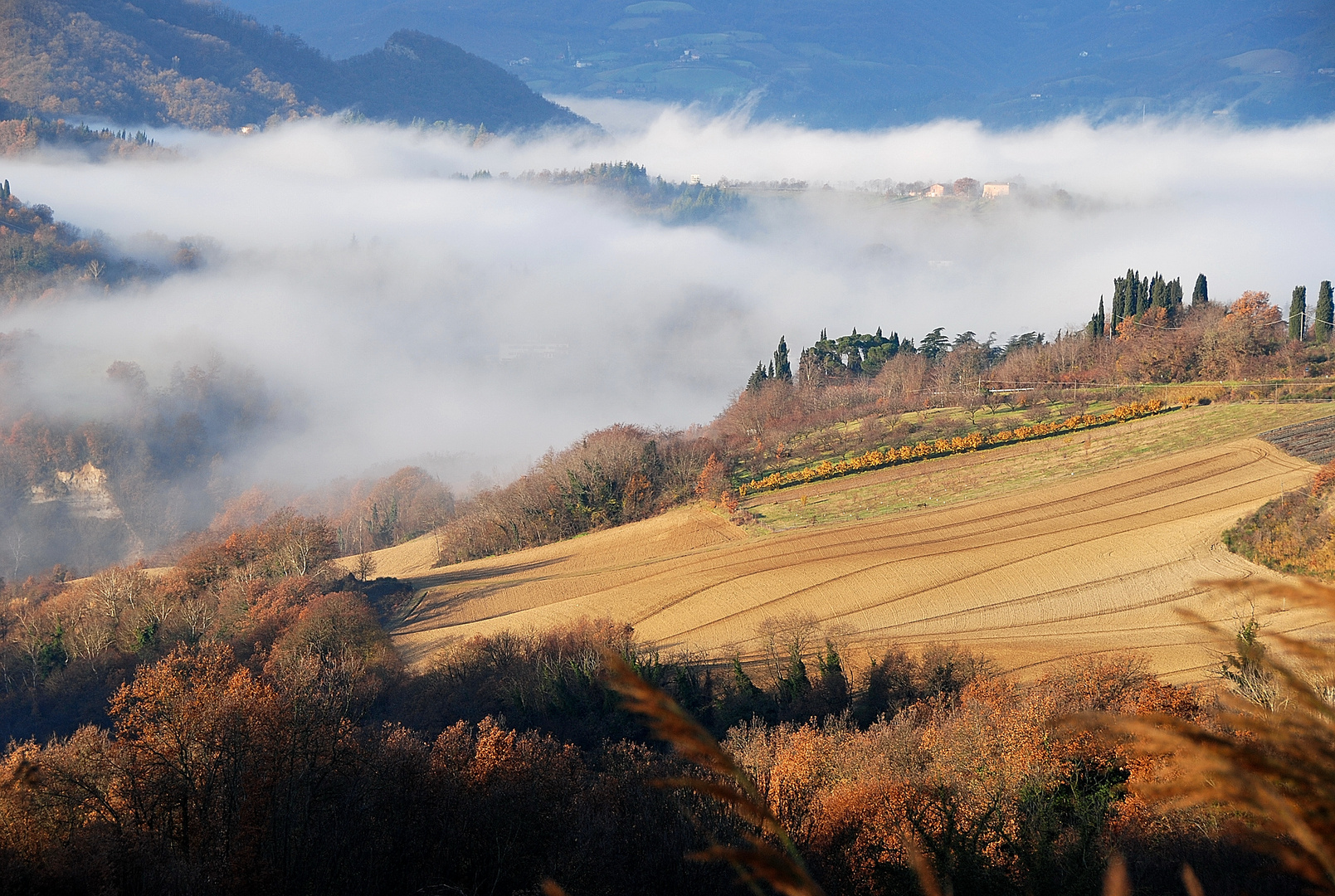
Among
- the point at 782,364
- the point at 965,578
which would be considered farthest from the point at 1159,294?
the point at 965,578

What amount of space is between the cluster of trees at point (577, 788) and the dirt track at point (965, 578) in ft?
22.3

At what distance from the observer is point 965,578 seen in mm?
58438

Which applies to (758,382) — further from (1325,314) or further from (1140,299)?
(1325,314)

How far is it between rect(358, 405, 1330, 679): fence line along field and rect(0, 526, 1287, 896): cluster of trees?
23.8 feet

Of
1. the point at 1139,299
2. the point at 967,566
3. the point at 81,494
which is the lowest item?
the point at 81,494

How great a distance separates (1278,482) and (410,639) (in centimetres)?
6158

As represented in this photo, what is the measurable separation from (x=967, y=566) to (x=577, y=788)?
127ft

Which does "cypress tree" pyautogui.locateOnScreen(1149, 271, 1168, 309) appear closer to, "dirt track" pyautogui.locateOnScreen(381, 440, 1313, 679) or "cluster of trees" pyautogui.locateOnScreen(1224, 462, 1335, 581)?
"dirt track" pyautogui.locateOnScreen(381, 440, 1313, 679)

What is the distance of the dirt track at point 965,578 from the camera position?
50.6 meters

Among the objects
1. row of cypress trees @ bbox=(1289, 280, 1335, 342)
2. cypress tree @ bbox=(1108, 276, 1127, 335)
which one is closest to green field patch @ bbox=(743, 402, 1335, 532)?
row of cypress trees @ bbox=(1289, 280, 1335, 342)

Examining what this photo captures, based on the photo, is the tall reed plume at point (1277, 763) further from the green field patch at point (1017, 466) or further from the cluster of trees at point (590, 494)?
the cluster of trees at point (590, 494)

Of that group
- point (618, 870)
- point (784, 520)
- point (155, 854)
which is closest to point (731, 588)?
point (784, 520)

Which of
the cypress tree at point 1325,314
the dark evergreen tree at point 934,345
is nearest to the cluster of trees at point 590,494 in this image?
the dark evergreen tree at point 934,345

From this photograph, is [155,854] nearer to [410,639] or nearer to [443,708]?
[443,708]
